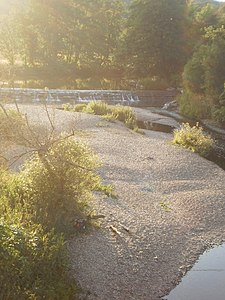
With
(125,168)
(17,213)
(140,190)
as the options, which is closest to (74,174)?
(17,213)

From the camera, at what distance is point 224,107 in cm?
3606

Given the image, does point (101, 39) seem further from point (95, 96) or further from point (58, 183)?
point (58, 183)

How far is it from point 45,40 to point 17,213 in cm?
5742

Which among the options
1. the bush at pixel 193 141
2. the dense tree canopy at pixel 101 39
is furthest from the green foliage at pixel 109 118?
the dense tree canopy at pixel 101 39

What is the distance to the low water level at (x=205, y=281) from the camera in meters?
12.2

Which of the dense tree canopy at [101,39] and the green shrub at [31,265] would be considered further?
the dense tree canopy at [101,39]

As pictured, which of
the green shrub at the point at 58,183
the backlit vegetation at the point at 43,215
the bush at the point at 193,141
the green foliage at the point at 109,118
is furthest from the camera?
the green foliage at the point at 109,118

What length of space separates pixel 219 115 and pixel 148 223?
898 inches

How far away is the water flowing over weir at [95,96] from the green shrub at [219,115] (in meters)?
13.3

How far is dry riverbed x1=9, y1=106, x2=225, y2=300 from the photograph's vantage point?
12391 mm

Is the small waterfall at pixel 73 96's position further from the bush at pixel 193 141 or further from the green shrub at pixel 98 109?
the bush at pixel 193 141

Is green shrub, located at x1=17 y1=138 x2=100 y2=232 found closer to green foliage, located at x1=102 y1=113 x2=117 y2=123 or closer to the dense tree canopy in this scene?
green foliage, located at x1=102 y1=113 x2=117 y2=123

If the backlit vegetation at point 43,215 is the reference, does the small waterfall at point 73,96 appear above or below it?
below

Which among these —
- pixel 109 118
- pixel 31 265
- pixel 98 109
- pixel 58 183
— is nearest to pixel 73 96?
pixel 98 109
